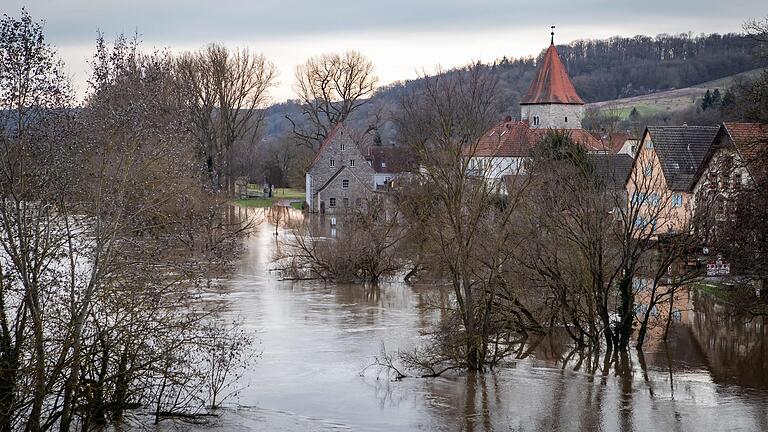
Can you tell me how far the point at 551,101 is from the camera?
76312 millimetres

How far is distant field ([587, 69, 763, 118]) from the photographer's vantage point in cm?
13100

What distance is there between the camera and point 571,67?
6156 inches

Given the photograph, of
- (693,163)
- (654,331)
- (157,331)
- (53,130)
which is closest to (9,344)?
(157,331)

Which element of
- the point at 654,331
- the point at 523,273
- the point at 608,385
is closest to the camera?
the point at 608,385

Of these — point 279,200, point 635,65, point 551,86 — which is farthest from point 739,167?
point 635,65

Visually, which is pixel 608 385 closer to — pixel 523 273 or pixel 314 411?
pixel 523 273

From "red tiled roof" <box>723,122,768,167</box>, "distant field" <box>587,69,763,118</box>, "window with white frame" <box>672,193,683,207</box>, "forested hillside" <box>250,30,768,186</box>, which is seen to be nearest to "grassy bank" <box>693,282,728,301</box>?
"window with white frame" <box>672,193,683,207</box>

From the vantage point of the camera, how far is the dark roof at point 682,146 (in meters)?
41.6

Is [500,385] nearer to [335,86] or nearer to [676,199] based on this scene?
[676,199]

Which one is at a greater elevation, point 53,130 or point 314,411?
point 53,130

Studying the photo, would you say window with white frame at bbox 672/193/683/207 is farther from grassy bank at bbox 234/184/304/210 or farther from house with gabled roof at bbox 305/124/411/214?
grassy bank at bbox 234/184/304/210

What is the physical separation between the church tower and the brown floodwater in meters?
49.2

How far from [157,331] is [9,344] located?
2092mm

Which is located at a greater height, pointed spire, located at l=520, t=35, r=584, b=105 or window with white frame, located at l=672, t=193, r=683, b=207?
pointed spire, located at l=520, t=35, r=584, b=105
